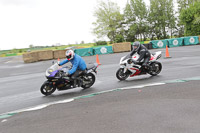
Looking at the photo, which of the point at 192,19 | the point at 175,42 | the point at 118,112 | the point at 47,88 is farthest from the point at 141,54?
the point at 192,19

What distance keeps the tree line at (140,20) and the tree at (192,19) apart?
17.3 meters

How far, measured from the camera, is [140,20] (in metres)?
67.7

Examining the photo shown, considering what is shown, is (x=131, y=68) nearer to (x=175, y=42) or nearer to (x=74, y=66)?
(x=74, y=66)

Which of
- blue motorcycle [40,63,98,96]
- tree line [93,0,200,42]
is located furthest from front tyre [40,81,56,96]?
tree line [93,0,200,42]

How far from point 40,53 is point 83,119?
23.7 metres

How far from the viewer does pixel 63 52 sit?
28.5 m

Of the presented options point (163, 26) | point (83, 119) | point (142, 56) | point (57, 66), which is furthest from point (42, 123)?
point (163, 26)

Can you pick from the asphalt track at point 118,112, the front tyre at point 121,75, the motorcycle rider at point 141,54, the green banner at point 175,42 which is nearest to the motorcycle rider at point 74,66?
the asphalt track at point 118,112

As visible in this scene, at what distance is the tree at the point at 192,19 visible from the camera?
44725 mm

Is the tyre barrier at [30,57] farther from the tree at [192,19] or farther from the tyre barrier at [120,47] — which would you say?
the tree at [192,19]

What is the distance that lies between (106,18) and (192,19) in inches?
1064

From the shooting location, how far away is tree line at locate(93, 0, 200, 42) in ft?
213

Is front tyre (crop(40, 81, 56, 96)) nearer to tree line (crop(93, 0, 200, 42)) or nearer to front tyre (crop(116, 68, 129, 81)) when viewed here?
front tyre (crop(116, 68, 129, 81))

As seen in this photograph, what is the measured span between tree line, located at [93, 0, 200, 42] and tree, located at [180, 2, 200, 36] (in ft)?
56.9
